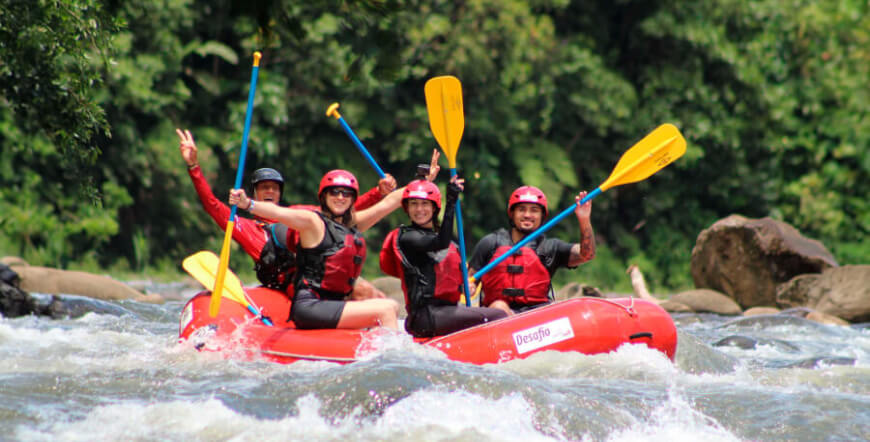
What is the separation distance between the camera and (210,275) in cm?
626

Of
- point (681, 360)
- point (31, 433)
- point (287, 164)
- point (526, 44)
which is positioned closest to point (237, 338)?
point (31, 433)

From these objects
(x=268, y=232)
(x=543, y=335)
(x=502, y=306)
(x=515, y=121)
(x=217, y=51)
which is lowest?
(x=543, y=335)

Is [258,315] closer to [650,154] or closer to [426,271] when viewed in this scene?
[426,271]

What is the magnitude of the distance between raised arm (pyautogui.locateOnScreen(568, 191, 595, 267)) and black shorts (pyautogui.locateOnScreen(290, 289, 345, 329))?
1.55 meters

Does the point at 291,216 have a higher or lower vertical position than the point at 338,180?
lower

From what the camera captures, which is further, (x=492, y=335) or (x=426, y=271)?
(x=426, y=271)

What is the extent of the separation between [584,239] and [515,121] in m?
8.67

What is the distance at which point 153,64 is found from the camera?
40.6 feet

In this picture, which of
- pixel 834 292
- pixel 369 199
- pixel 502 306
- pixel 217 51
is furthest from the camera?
pixel 217 51

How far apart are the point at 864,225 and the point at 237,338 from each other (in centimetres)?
1209

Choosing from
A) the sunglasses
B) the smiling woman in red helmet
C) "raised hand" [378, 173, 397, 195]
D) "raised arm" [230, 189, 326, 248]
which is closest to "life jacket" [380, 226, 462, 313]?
the smiling woman in red helmet

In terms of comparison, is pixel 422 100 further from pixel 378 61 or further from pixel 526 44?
pixel 378 61

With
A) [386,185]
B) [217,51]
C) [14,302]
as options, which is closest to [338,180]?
[386,185]

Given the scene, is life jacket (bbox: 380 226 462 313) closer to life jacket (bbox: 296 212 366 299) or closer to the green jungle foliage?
life jacket (bbox: 296 212 366 299)
